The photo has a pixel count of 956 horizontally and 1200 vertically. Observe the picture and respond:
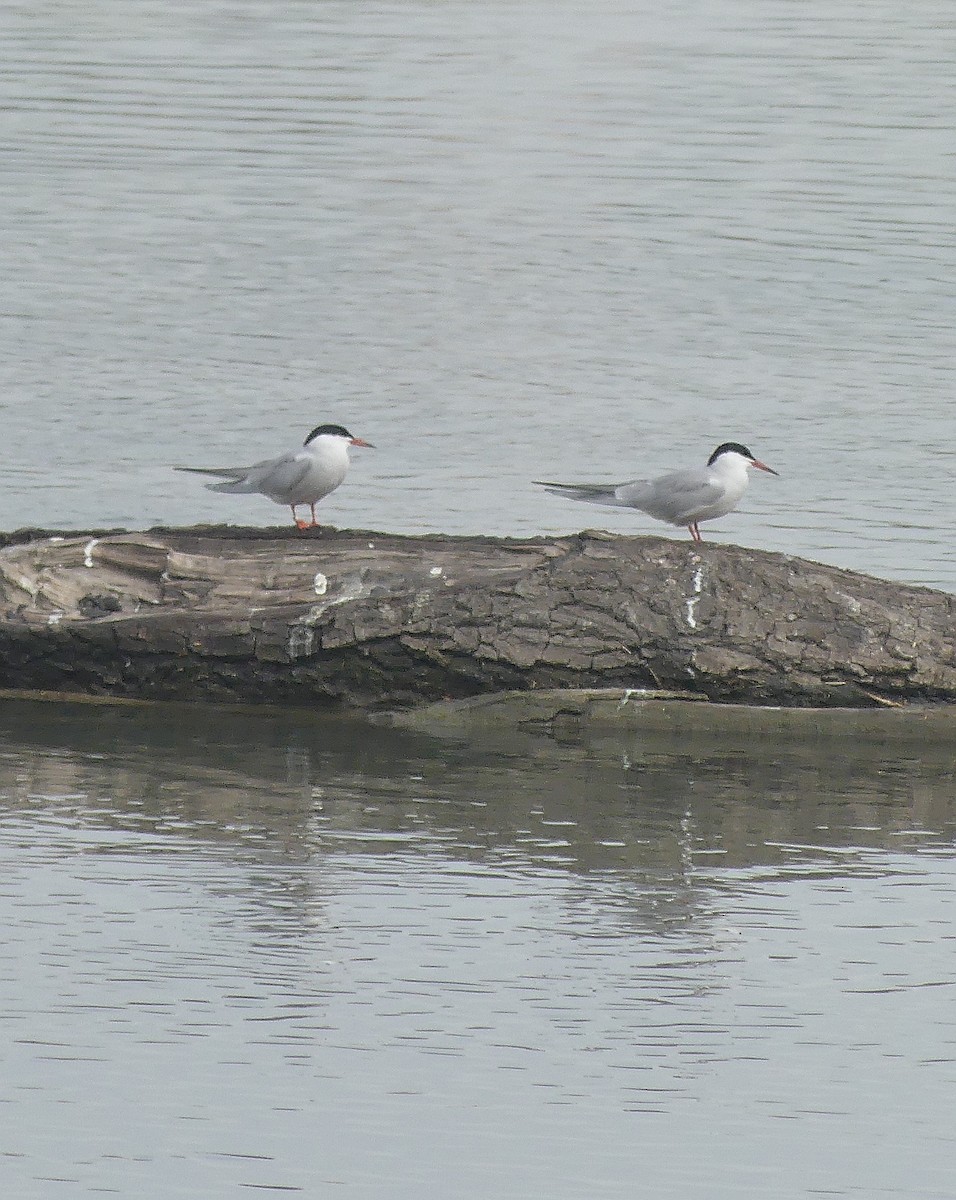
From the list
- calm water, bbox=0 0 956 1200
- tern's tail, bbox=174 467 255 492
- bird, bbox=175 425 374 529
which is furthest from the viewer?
tern's tail, bbox=174 467 255 492

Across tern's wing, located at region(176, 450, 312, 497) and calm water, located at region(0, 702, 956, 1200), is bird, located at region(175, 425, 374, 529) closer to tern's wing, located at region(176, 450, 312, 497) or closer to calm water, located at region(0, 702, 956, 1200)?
tern's wing, located at region(176, 450, 312, 497)

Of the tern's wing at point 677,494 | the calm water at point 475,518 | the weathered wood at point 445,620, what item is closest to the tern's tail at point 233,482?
the weathered wood at point 445,620

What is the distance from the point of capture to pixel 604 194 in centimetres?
2656

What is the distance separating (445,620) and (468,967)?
9.40ft

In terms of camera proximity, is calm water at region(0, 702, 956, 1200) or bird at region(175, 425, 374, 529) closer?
calm water at region(0, 702, 956, 1200)

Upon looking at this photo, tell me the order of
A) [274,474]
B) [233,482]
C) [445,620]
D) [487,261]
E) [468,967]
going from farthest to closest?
[487,261]
[233,482]
[274,474]
[445,620]
[468,967]

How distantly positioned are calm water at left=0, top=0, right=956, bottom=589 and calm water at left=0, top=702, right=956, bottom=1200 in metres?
4.16

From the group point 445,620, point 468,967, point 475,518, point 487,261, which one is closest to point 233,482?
point 445,620

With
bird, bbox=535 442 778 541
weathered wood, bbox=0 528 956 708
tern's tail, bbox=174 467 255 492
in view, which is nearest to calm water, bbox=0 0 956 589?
bird, bbox=535 442 778 541

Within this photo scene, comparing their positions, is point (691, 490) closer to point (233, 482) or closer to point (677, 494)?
point (677, 494)

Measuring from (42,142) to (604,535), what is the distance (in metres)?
19.4

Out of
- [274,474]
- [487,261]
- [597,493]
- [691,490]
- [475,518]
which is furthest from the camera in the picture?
[487,261]

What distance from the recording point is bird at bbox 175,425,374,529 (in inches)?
484

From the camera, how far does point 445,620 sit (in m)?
10.8
